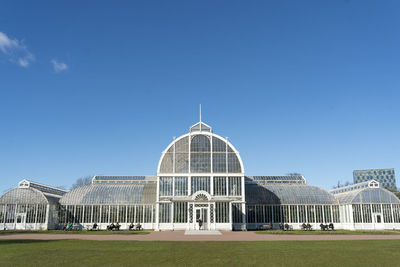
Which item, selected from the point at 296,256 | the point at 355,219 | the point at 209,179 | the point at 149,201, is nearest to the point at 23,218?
the point at 149,201

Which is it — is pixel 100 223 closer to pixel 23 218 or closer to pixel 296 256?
pixel 23 218

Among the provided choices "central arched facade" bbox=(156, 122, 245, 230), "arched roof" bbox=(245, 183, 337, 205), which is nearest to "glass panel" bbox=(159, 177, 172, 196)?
"central arched facade" bbox=(156, 122, 245, 230)

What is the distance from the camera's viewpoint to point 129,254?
21.6 metres

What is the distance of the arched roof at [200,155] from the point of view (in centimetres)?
5616

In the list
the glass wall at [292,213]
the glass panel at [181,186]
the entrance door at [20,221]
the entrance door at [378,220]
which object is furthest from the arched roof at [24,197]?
the entrance door at [378,220]

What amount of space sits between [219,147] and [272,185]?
17.0 m

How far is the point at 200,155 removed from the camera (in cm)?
5681

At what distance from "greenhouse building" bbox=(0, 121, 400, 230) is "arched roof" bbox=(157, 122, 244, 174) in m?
0.17

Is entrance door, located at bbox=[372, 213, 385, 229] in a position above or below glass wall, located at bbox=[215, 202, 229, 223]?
below

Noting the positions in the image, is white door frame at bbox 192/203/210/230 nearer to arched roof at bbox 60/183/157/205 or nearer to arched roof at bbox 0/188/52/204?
arched roof at bbox 60/183/157/205

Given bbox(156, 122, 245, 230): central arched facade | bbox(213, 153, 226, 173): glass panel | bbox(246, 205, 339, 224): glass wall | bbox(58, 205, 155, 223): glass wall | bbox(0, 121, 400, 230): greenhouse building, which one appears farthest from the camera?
bbox(246, 205, 339, 224): glass wall

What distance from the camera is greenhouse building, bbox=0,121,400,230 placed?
53.2m

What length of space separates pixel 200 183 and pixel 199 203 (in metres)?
4.24

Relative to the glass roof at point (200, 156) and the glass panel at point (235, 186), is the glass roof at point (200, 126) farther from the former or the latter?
the glass panel at point (235, 186)
